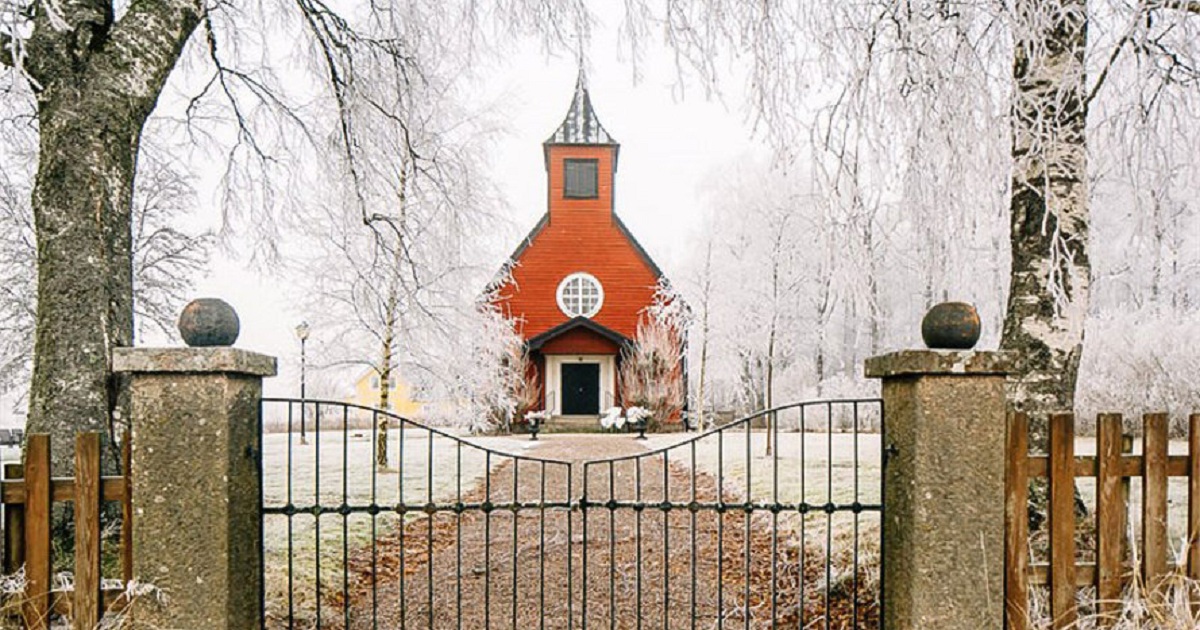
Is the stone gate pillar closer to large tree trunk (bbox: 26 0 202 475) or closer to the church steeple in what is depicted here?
large tree trunk (bbox: 26 0 202 475)

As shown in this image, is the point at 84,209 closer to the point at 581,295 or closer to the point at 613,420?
the point at 613,420

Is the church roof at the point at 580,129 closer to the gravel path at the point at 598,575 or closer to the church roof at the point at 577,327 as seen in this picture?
the church roof at the point at 577,327

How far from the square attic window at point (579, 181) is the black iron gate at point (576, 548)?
45.1 ft

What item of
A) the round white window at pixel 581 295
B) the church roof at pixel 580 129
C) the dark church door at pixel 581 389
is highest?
the church roof at pixel 580 129

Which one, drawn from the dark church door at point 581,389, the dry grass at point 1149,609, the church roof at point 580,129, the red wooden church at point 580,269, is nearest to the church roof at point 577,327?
the red wooden church at point 580,269

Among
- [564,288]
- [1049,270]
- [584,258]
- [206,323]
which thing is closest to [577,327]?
[564,288]

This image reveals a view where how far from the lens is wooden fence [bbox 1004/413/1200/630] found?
131 inches

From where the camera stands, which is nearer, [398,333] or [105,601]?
[105,601]

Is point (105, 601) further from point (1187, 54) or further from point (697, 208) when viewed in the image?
point (697, 208)

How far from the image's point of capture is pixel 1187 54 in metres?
3.79

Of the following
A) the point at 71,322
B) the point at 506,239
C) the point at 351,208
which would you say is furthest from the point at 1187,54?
the point at 506,239

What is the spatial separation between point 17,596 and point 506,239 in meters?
10.4

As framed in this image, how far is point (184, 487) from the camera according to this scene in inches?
127

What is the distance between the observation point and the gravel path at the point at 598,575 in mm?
4043
